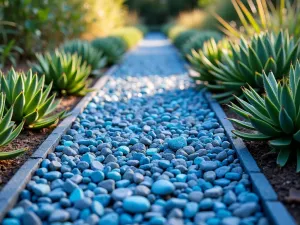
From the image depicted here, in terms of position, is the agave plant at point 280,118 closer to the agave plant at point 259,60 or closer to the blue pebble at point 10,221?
the agave plant at point 259,60

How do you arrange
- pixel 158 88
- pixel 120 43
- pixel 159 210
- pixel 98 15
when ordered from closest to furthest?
pixel 159 210 → pixel 158 88 → pixel 120 43 → pixel 98 15

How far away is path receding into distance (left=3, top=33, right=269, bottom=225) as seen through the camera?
2092 millimetres

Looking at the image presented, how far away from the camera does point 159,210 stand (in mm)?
2148

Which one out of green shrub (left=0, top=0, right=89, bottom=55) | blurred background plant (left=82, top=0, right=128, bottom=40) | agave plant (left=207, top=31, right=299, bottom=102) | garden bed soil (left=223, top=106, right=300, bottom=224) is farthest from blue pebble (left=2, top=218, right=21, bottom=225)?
blurred background plant (left=82, top=0, right=128, bottom=40)

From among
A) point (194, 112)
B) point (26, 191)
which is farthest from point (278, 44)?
point (26, 191)

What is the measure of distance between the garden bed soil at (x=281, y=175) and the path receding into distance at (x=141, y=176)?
0.14m

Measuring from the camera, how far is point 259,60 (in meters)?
3.97

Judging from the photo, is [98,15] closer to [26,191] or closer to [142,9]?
[26,191]

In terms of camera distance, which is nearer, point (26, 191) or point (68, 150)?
point (26, 191)

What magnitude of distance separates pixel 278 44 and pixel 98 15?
6.91 meters

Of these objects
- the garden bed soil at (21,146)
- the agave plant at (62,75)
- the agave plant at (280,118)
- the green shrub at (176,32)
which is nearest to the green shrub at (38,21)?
the agave plant at (62,75)

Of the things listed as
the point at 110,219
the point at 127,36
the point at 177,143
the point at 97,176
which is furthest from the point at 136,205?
the point at 127,36

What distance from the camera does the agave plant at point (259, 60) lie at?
3967 millimetres

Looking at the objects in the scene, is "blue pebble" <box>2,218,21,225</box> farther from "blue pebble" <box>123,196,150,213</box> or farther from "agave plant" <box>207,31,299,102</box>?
"agave plant" <box>207,31,299,102</box>
